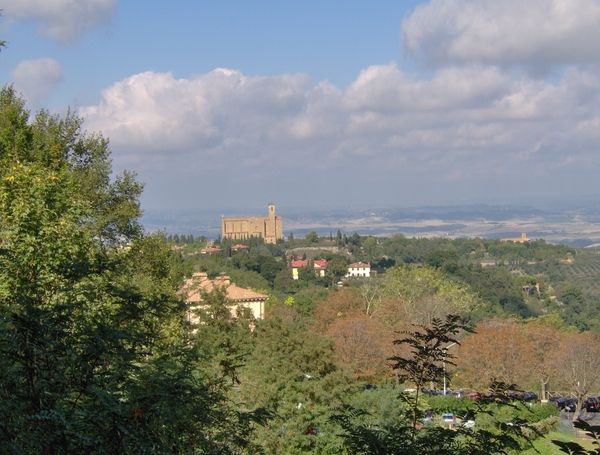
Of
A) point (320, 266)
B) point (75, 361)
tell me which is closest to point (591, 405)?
point (75, 361)

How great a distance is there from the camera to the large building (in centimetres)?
15900

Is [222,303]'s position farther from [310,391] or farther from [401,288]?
[401,288]

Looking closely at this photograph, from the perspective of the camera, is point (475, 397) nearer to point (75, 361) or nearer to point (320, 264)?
point (75, 361)

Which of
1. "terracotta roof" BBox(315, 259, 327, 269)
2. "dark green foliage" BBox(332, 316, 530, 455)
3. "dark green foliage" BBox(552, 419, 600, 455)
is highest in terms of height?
"dark green foliage" BBox(552, 419, 600, 455)

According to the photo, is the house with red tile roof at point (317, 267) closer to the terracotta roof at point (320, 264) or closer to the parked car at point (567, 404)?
the terracotta roof at point (320, 264)

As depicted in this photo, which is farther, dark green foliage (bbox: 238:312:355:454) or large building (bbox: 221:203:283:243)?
large building (bbox: 221:203:283:243)

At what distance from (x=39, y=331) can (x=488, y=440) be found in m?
3.60

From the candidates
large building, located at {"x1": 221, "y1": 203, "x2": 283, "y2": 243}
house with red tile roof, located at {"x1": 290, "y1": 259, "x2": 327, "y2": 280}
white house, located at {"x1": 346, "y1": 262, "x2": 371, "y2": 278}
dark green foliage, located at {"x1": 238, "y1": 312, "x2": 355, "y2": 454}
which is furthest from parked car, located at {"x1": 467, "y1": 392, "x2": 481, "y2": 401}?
large building, located at {"x1": 221, "y1": 203, "x2": 283, "y2": 243}

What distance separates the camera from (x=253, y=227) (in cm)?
15925

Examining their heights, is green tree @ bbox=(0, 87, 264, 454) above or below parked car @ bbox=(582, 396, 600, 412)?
above

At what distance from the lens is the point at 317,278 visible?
78.5 metres

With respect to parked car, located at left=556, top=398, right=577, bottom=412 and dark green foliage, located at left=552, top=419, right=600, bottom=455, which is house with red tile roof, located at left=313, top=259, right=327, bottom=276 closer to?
parked car, located at left=556, top=398, right=577, bottom=412

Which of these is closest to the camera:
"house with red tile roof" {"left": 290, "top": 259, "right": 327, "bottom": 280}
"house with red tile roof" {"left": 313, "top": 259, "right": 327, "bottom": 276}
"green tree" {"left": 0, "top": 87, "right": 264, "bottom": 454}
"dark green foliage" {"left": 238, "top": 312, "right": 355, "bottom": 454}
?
"green tree" {"left": 0, "top": 87, "right": 264, "bottom": 454}

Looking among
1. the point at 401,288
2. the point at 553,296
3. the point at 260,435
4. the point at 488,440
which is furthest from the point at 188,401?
the point at 553,296
